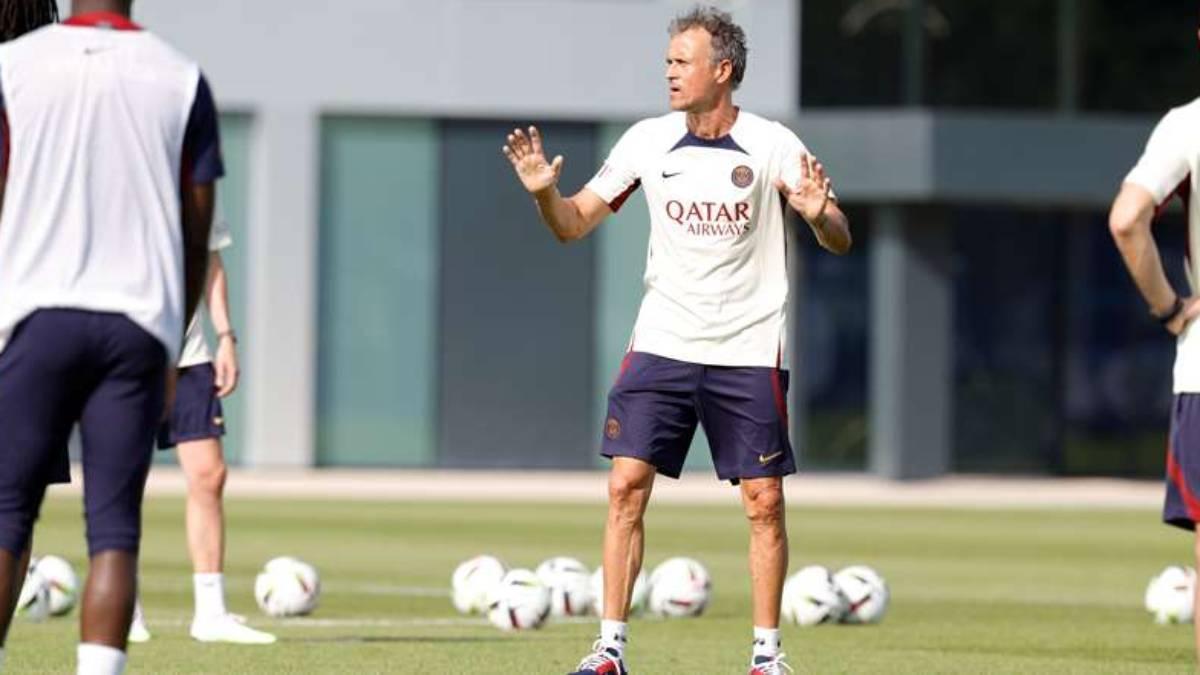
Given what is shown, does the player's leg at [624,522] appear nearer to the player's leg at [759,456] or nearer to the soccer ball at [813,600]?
the player's leg at [759,456]

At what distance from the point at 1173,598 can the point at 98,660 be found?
9.01m

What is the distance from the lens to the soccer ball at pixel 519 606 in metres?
13.5

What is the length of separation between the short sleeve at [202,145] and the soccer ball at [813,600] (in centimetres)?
756

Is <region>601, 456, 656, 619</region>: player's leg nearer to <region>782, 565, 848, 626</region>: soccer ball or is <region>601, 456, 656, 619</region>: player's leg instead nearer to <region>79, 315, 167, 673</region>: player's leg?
<region>79, 315, 167, 673</region>: player's leg

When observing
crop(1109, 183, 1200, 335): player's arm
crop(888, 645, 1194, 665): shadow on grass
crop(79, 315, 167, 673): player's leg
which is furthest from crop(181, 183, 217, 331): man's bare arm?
crop(888, 645, 1194, 665): shadow on grass

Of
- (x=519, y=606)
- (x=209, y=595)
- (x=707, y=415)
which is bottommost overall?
(x=519, y=606)

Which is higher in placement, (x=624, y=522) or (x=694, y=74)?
(x=694, y=74)

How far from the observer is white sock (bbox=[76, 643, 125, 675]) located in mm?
7035

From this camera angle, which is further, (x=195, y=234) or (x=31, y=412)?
(x=195, y=234)

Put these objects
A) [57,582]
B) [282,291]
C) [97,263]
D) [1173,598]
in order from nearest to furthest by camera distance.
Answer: [97,263], [57,582], [1173,598], [282,291]

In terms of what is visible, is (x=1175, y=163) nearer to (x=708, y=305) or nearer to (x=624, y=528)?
(x=708, y=305)

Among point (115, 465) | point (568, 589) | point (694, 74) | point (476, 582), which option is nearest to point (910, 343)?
point (476, 582)

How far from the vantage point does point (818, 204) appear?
388 inches

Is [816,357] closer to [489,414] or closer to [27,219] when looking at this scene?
[489,414]
